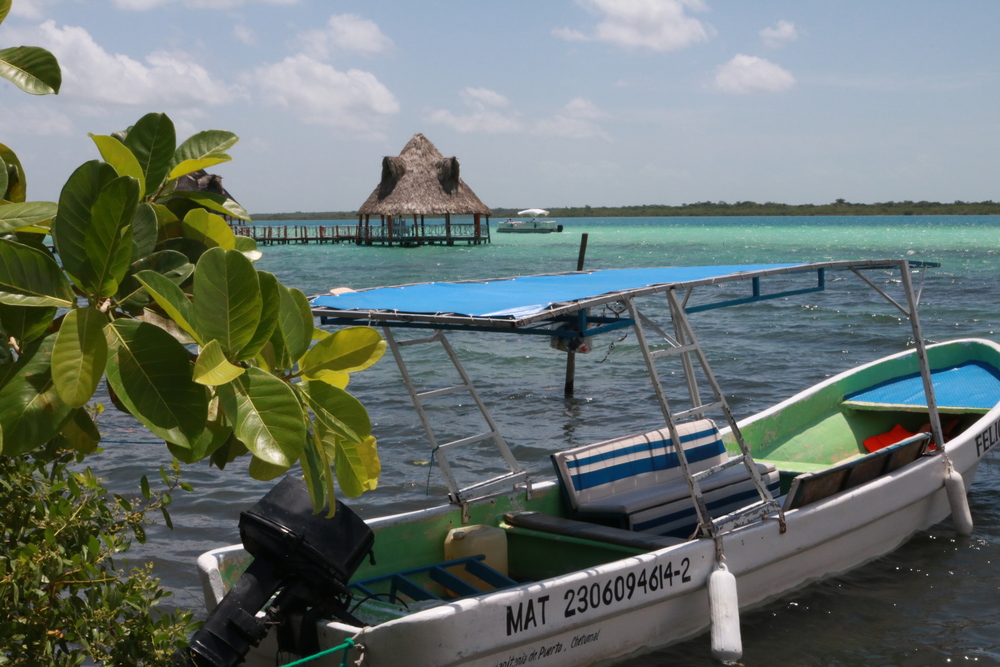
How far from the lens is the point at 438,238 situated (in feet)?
214

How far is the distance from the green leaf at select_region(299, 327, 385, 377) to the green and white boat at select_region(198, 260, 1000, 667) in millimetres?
2986

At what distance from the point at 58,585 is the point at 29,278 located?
1232mm

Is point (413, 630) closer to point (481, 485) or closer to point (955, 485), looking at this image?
point (481, 485)

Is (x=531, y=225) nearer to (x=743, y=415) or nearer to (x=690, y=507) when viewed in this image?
(x=743, y=415)

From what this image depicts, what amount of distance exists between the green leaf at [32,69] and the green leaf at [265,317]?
0.72m

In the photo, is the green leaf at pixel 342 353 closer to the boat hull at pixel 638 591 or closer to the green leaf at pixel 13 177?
the green leaf at pixel 13 177

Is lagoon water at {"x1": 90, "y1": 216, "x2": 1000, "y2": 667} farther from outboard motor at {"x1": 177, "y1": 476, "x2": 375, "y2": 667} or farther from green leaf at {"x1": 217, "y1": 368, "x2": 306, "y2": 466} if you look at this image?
green leaf at {"x1": 217, "y1": 368, "x2": 306, "y2": 466}

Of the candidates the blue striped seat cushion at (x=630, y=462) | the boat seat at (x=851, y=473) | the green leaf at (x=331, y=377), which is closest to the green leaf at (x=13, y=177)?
the green leaf at (x=331, y=377)

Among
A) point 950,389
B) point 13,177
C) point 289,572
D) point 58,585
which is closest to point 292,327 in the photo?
point 13,177

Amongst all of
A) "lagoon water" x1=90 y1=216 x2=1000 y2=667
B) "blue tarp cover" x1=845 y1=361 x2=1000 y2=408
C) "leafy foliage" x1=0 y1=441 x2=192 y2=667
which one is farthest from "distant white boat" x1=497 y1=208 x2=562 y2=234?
"leafy foliage" x1=0 y1=441 x2=192 y2=667

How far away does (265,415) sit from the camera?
1602 millimetres

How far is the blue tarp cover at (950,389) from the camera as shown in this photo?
32.6 ft

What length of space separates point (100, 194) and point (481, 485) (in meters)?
5.36

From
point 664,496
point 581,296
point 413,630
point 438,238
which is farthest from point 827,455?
point 438,238
